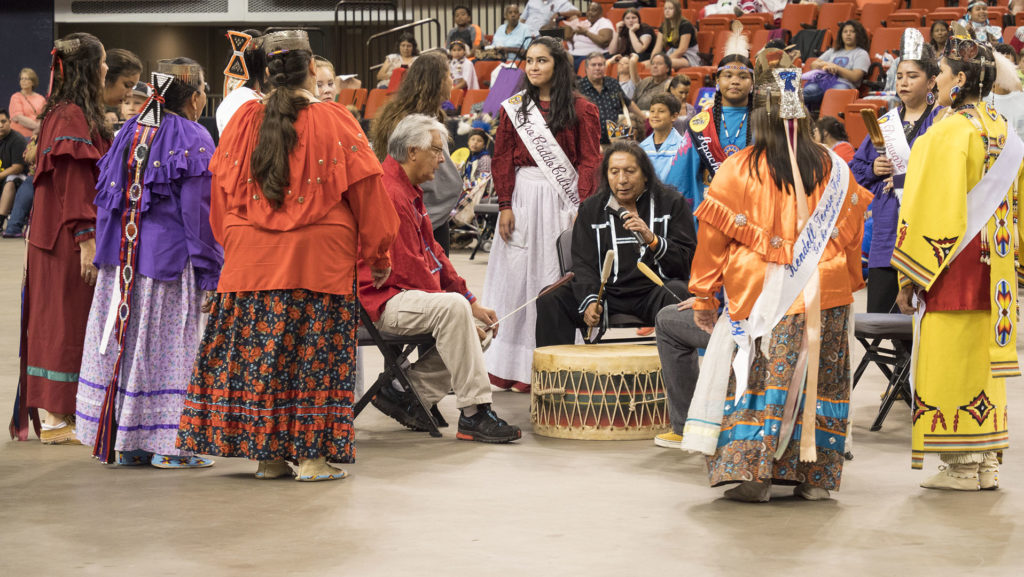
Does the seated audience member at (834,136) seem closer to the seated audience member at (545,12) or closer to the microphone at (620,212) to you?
the microphone at (620,212)

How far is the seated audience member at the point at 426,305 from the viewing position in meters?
4.48

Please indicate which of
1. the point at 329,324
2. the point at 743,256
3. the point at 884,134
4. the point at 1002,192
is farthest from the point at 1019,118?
the point at 329,324

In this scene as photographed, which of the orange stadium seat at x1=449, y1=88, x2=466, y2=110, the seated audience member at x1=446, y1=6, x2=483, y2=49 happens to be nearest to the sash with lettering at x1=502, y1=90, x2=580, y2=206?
the orange stadium seat at x1=449, y1=88, x2=466, y2=110

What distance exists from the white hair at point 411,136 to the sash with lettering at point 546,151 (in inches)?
31.6

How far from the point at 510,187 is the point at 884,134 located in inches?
61.3

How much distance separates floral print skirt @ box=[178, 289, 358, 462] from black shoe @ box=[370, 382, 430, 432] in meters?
0.93

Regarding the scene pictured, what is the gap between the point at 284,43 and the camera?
12.2ft

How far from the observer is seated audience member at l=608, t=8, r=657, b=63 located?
13273 mm

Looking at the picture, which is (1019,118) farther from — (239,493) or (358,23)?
(358,23)

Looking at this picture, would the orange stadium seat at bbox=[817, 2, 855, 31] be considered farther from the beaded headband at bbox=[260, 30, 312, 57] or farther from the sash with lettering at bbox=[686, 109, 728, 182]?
the beaded headband at bbox=[260, 30, 312, 57]

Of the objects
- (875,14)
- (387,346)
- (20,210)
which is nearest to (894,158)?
(387,346)

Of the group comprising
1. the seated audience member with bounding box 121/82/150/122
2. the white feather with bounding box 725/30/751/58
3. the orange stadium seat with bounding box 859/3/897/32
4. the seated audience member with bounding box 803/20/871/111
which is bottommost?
the seated audience member with bounding box 121/82/150/122

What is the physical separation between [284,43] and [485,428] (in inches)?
61.1

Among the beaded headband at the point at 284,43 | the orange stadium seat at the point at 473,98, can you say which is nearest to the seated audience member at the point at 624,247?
the beaded headband at the point at 284,43
